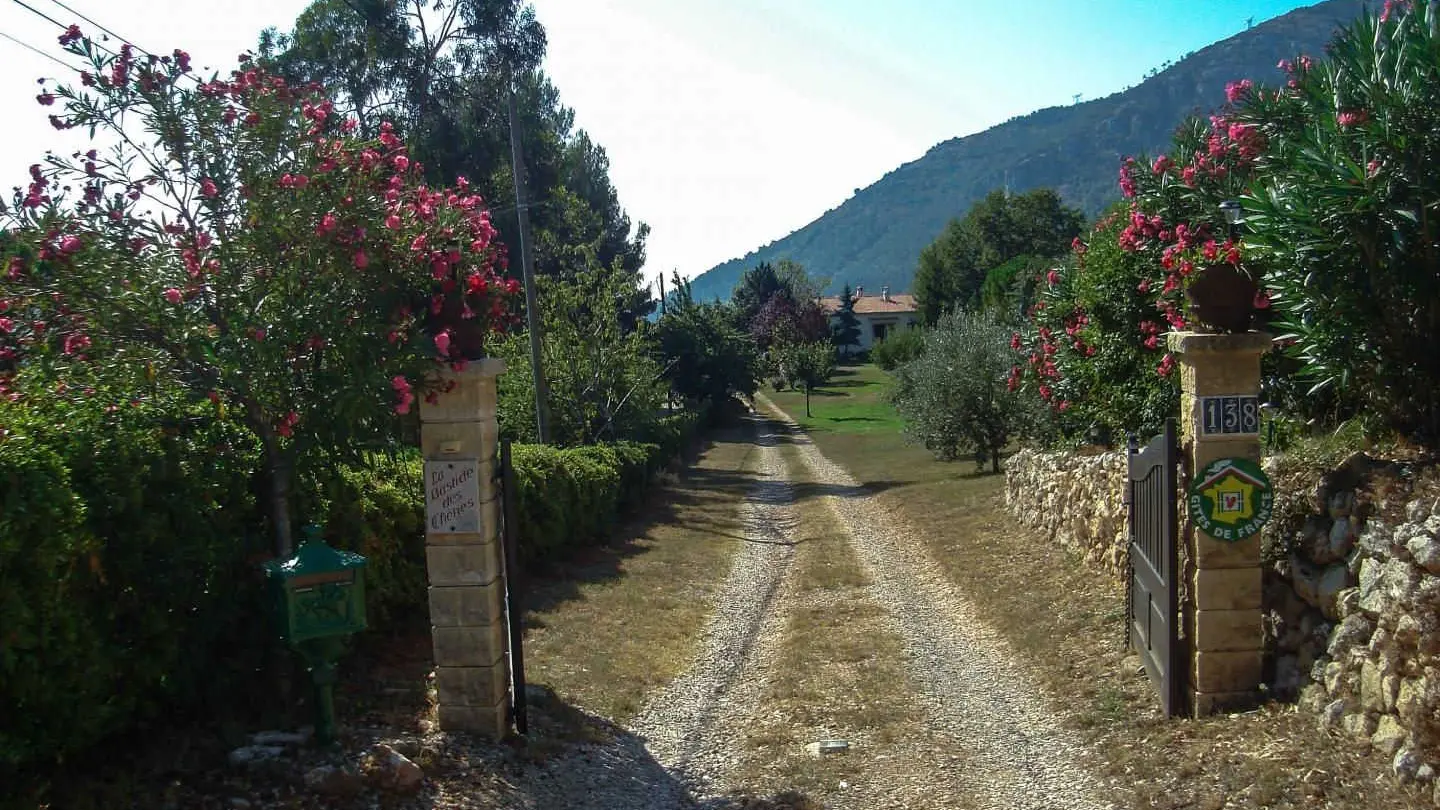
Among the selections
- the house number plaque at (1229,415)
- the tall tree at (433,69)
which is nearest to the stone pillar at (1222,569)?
the house number plaque at (1229,415)

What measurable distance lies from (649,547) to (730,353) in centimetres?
2806

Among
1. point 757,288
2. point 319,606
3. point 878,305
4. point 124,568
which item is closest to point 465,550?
point 319,606

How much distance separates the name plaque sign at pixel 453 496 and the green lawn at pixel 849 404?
94.9 feet

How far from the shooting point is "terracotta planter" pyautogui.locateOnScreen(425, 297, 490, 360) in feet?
19.5

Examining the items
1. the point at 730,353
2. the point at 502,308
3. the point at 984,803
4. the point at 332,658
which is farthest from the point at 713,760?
the point at 730,353

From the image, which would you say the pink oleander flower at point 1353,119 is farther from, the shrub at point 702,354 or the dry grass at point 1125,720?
the shrub at point 702,354

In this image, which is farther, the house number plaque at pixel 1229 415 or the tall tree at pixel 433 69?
the tall tree at pixel 433 69

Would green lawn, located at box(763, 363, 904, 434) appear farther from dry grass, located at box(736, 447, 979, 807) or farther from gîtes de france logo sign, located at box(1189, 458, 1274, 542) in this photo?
gîtes de france logo sign, located at box(1189, 458, 1274, 542)

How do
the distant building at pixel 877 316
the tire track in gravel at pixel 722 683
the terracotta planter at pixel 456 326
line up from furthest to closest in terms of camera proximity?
the distant building at pixel 877 316, the tire track in gravel at pixel 722 683, the terracotta planter at pixel 456 326

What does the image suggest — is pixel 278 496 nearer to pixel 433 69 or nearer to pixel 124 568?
pixel 124 568

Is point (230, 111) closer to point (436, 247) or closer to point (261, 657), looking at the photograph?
point (436, 247)

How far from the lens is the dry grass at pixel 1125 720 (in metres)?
4.95

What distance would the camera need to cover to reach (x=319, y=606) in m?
5.46

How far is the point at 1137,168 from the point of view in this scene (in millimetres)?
9539
